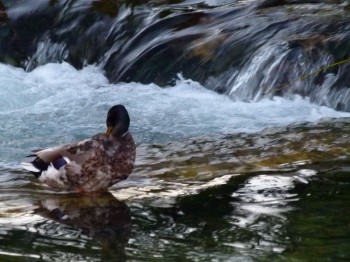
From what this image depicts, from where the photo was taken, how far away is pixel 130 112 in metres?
10.2

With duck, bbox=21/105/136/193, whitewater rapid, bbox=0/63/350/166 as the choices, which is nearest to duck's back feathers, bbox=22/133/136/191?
duck, bbox=21/105/136/193

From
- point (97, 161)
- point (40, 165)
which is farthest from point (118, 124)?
point (40, 165)

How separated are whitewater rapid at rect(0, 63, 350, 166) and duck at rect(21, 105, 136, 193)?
1.45 metres

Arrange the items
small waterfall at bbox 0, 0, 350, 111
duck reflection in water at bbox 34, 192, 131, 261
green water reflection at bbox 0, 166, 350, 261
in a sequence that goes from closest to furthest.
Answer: green water reflection at bbox 0, 166, 350, 261
duck reflection in water at bbox 34, 192, 131, 261
small waterfall at bbox 0, 0, 350, 111

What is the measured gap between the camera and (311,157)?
23.7ft

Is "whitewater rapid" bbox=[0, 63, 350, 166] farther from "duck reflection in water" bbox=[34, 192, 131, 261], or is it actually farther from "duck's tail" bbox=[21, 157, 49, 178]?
"duck reflection in water" bbox=[34, 192, 131, 261]

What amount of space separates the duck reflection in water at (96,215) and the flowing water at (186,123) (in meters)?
0.01

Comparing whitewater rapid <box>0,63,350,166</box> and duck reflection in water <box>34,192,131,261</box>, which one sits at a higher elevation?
duck reflection in water <box>34,192,131,261</box>

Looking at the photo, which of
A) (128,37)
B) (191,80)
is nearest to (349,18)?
(191,80)

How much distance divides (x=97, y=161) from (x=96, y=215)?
0.55 m

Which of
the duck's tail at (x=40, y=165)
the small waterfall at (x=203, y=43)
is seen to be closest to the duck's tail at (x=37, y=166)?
the duck's tail at (x=40, y=165)

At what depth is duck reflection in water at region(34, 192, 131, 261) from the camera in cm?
538

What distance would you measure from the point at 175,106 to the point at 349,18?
2.13 meters

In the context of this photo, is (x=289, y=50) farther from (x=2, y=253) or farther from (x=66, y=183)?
(x=2, y=253)
